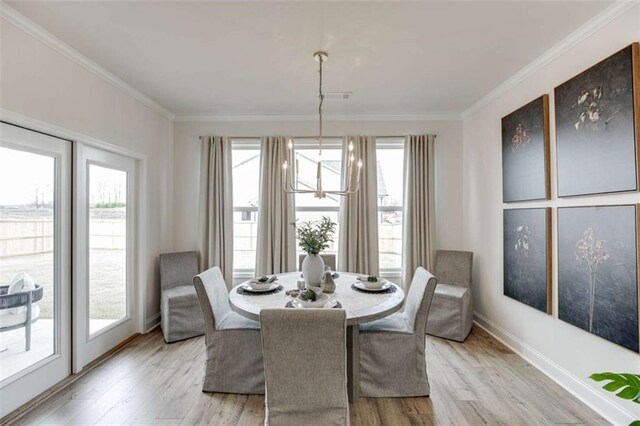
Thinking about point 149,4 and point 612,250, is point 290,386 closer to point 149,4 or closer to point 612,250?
point 612,250

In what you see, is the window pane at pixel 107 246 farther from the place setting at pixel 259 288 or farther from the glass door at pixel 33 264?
the place setting at pixel 259 288

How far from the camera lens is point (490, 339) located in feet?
11.5

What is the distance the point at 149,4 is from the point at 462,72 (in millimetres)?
2729

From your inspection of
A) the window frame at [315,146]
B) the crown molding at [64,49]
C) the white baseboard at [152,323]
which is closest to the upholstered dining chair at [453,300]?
the window frame at [315,146]

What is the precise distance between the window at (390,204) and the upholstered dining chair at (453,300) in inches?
27.5

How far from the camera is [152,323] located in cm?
388

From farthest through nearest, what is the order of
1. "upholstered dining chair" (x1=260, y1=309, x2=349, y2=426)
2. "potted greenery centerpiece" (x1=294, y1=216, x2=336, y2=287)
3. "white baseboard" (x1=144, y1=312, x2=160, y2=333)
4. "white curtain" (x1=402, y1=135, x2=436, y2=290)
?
"white curtain" (x1=402, y1=135, x2=436, y2=290) → "white baseboard" (x1=144, y1=312, x2=160, y2=333) → "potted greenery centerpiece" (x1=294, y1=216, x2=336, y2=287) → "upholstered dining chair" (x1=260, y1=309, x2=349, y2=426)

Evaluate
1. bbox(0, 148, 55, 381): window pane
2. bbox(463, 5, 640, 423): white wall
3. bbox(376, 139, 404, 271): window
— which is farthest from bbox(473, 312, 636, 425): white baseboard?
bbox(0, 148, 55, 381): window pane

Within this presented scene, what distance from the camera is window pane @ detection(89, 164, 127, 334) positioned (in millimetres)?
3051

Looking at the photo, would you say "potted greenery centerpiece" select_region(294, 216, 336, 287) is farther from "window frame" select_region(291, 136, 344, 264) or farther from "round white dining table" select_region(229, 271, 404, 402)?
"window frame" select_region(291, 136, 344, 264)

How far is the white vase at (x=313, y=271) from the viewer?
2.55 metres

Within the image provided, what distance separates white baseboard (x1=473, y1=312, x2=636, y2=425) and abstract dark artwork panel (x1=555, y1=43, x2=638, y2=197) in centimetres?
147

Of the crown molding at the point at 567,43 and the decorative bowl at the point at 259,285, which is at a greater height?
the crown molding at the point at 567,43

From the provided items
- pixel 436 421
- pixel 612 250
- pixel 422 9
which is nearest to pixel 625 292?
pixel 612 250
